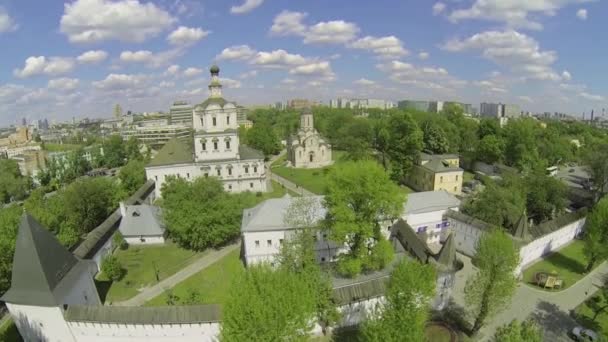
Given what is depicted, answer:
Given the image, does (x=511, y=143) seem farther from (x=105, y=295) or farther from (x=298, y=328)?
(x=105, y=295)

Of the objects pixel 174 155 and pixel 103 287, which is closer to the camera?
pixel 103 287

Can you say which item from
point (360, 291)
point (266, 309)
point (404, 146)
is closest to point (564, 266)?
point (360, 291)

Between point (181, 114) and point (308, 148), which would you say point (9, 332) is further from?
point (181, 114)

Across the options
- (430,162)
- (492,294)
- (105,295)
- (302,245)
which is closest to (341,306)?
(302,245)

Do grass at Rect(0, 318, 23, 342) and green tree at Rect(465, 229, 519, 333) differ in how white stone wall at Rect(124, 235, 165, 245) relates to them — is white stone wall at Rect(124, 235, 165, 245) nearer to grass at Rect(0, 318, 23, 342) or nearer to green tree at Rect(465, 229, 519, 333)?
grass at Rect(0, 318, 23, 342)

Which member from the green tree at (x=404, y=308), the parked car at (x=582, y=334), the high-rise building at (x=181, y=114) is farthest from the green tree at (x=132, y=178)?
the high-rise building at (x=181, y=114)

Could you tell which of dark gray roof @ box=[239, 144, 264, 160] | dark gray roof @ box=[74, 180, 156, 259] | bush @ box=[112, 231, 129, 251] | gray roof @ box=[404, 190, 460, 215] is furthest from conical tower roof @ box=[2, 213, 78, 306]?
dark gray roof @ box=[239, 144, 264, 160]
